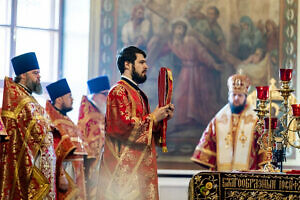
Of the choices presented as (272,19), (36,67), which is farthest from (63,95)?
(272,19)

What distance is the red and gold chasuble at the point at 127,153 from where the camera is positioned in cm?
571

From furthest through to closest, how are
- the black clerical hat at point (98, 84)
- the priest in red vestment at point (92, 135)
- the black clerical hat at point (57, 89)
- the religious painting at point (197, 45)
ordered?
the religious painting at point (197, 45)
the black clerical hat at point (98, 84)
the priest in red vestment at point (92, 135)
the black clerical hat at point (57, 89)

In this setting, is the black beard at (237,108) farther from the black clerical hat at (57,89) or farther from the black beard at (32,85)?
the black beard at (32,85)

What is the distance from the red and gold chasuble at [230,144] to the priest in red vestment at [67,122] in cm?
141

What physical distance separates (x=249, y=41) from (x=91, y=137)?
312 cm

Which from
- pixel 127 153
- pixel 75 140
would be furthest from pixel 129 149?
pixel 75 140

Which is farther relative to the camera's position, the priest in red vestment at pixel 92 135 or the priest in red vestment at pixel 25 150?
the priest in red vestment at pixel 92 135

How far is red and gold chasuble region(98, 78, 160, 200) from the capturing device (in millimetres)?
5715

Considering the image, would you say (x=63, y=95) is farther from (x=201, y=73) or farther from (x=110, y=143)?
(x=201, y=73)

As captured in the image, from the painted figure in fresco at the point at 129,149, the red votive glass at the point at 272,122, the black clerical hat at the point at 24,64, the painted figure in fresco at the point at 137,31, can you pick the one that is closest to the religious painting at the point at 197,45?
the painted figure in fresco at the point at 137,31

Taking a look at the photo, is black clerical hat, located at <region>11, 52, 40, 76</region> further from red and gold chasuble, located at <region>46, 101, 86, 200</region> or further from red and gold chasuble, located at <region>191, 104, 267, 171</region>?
red and gold chasuble, located at <region>191, 104, 267, 171</region>

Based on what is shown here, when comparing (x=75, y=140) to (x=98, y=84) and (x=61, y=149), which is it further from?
(x=98, y=84)

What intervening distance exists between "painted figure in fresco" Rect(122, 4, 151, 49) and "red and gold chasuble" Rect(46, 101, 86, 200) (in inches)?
97.6

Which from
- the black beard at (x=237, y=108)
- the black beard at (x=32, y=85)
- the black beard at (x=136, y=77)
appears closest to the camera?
the black beard at (x=136, y=77)
